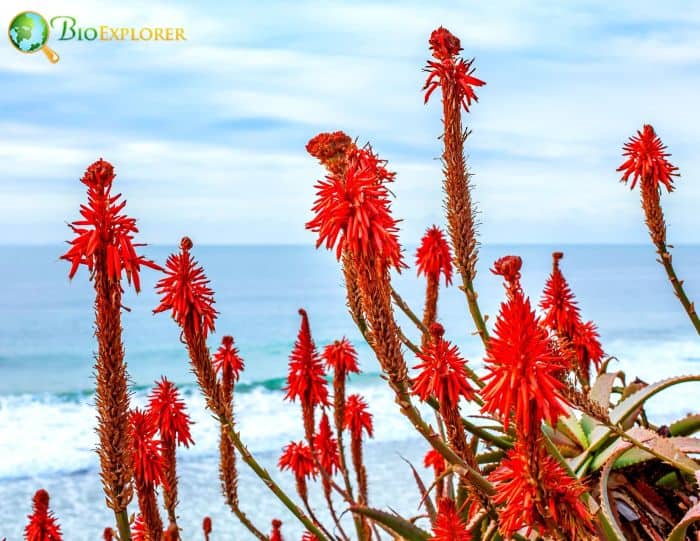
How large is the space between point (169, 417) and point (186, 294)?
32.0 inches

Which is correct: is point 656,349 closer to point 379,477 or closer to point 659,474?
point 379,477

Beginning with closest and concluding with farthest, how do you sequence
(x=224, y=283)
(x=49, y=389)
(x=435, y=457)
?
(x=435, y=457)
(x=49, y=389)
(x=224, y=283)

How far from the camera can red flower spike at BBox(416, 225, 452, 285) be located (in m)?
4.16

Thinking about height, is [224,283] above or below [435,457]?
above

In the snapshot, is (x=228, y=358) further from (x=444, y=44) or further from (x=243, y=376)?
(x=243, y=376)

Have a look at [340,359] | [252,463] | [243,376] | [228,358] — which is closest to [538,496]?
[252,463]

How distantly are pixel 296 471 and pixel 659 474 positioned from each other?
67.2 inches

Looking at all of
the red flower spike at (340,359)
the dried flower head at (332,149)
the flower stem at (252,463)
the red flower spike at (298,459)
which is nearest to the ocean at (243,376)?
the flower stem at (252,463)

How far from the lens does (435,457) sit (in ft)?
14.5

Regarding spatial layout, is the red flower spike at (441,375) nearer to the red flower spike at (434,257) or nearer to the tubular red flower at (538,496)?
the tubular red flower at (538,496)

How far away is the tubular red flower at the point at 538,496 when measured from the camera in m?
1.73

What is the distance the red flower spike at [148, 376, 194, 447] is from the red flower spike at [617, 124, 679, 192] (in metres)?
1.97

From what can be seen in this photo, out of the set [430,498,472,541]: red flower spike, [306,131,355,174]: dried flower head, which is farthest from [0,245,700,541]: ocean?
[430,498,472,541]: red flower spike

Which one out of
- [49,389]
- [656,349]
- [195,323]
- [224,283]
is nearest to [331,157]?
[195,323]
